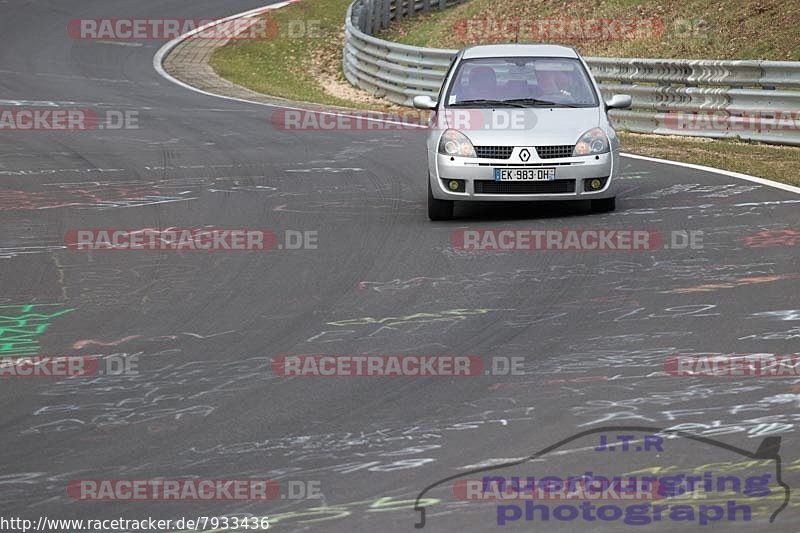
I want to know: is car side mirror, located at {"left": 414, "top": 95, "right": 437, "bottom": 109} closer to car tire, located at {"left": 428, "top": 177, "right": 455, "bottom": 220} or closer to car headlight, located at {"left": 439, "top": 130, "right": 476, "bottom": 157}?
car headlight, located at {"left": 439, "top": 130, "right": 476, "bottom": 157}

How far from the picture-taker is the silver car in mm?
11938

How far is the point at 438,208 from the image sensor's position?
39.7ft

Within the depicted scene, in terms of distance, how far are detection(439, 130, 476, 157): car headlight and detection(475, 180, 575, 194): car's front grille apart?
1.04 ft

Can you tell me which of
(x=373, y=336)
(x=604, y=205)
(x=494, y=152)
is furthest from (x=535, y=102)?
(x=373, y=336)

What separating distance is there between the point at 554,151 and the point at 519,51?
1.89m

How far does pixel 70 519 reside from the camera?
524 cm

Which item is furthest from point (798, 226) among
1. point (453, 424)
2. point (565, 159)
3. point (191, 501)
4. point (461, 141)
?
point (191, 501)

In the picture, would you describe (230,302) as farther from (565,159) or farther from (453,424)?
(565,159)

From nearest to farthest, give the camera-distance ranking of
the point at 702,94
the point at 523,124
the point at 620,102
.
Result: the point at 523,124 < the point at 620,102 < the point at 702,94

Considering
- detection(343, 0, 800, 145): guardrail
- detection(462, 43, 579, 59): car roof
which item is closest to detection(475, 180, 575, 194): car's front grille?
detection(462, 43, 579, 59): car roof

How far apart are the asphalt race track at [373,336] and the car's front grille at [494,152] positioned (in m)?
0.60

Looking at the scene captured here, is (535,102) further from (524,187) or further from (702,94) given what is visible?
(702,94)

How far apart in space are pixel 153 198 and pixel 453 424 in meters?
7.89

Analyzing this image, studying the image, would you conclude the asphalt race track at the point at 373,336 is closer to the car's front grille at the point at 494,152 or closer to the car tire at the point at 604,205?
the car tire at the point at 604,205
